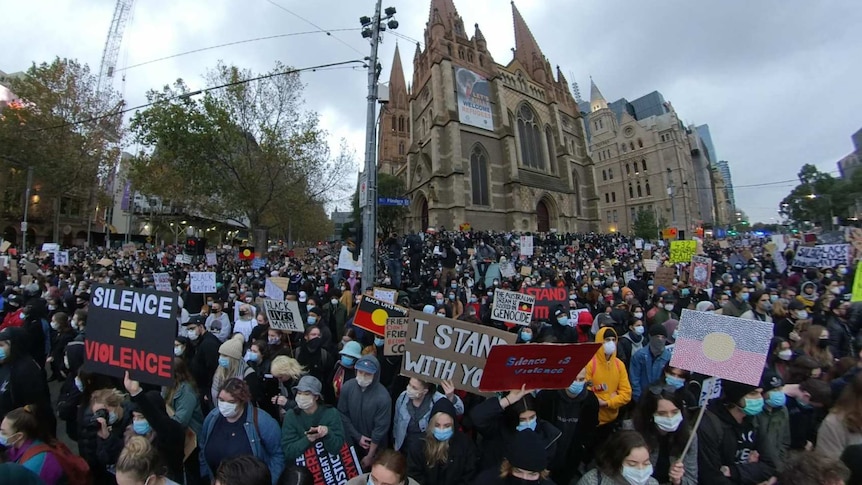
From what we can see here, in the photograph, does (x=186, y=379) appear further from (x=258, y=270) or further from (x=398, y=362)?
(x=258, y=270)

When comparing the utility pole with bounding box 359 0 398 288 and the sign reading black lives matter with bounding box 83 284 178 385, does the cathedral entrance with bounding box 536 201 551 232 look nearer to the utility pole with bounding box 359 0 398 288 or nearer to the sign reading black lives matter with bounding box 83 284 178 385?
the utility pole with bounding box 359 0 398 288

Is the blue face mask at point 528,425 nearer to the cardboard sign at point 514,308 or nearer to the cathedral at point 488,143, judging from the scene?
the cardboard sign at point 514,308

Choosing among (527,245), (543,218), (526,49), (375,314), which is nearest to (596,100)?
(526,49)

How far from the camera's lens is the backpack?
7.91 feet

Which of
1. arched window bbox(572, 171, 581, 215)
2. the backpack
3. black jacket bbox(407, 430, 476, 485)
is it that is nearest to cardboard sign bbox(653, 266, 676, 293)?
black jacket bbox(407, 430, 476, 485)

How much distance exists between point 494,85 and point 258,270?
28.6m

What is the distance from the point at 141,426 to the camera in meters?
2.80

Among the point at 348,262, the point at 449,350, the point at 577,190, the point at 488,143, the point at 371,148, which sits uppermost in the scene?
the point at 488,143

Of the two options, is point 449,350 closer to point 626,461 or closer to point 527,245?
point 626,461

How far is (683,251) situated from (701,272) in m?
3.26

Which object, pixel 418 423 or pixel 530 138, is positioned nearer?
pixel 418 423

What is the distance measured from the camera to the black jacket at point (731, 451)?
2.76 meters

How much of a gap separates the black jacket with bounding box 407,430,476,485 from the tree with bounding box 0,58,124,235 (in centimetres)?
3114

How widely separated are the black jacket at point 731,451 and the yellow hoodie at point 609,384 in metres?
0.98
